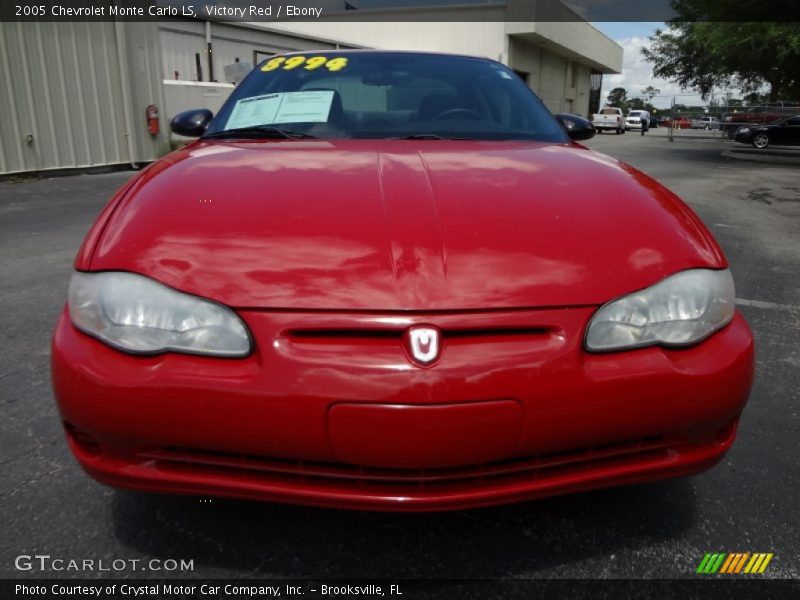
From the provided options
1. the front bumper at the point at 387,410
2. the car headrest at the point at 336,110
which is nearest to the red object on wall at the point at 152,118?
the car headrest at the point at 336,110

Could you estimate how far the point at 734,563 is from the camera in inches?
63.1

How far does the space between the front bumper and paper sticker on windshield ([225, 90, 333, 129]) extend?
1.26 meters

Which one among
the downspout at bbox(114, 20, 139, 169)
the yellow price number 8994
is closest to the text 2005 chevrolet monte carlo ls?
the yellow price number 8994

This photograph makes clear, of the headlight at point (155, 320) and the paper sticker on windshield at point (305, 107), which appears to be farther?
the paper sticker on windshield at point (305, 107)

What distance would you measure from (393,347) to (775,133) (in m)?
24.2

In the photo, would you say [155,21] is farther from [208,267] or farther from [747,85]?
[747,85]

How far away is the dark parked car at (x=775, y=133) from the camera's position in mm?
20594

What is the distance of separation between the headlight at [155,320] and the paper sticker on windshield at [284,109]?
1.18 meters

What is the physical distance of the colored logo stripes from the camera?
62.2 inches

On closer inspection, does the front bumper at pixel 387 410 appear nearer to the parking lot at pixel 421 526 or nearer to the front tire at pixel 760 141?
the parking lot at pixel 421 526

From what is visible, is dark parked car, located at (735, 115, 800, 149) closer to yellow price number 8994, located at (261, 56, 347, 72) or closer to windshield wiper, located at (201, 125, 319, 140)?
yellow price number 8994, located at (261, 56, 347, 72)

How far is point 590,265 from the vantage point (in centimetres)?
143

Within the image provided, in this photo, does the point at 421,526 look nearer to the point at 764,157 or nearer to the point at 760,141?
the point at 764,157

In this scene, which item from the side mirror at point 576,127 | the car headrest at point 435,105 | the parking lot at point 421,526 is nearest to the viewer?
the parking lot at point 421,526
